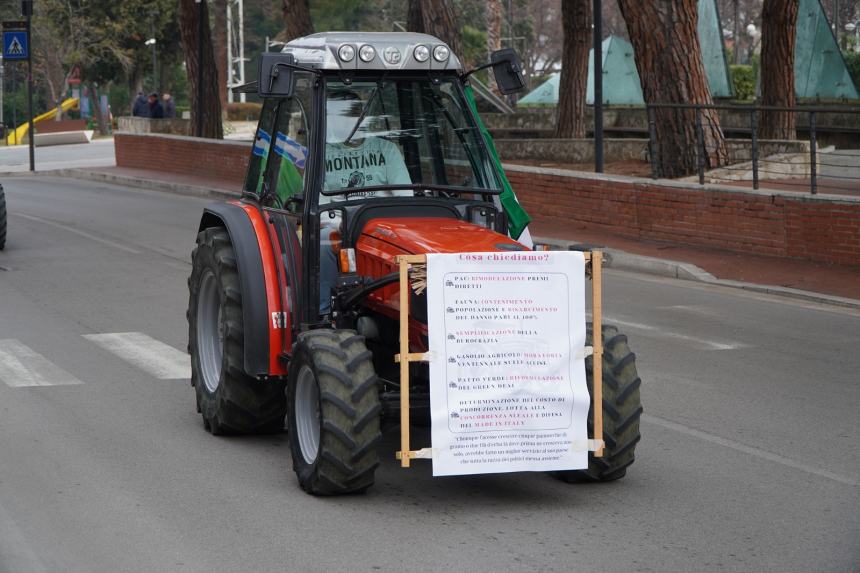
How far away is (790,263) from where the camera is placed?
16.6 metres

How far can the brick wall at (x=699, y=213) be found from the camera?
16359 millimetres

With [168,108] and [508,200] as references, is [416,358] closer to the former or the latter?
[508,200]

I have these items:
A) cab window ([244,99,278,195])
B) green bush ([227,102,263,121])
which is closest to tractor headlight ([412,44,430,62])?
cab window ([244,99,278,195])

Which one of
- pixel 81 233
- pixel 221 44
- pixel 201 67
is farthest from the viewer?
pixel 221 44

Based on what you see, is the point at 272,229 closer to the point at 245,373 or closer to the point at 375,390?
the point at 245,373

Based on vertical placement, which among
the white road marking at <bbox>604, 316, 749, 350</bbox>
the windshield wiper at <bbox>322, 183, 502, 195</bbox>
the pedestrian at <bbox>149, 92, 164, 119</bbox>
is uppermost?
the pedestrian at <bbox>149, 92, 164, 119</bbox>

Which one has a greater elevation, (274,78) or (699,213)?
(274,78)

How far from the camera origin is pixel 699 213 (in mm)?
18203

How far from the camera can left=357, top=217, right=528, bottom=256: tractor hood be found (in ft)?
23.1

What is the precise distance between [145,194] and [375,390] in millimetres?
24086

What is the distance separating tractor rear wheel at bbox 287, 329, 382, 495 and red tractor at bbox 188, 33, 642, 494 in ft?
0.06

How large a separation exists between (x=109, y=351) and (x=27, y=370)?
3.11ft

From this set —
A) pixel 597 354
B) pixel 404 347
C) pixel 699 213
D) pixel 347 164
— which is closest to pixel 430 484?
pixel 404 347

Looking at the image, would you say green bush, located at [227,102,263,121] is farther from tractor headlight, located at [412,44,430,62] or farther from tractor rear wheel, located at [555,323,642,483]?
tractor rear wheel, located at [555,323,642,483]
